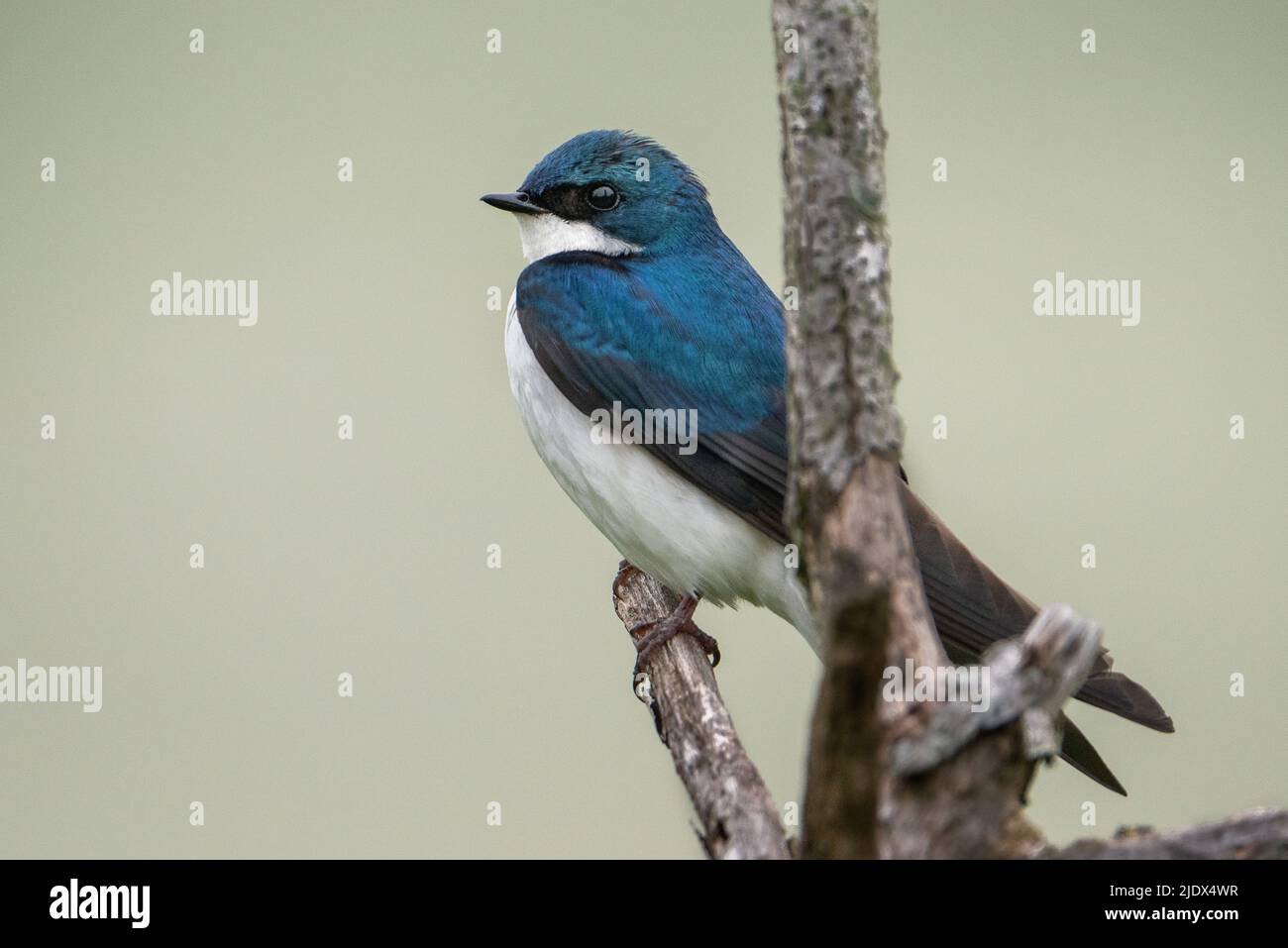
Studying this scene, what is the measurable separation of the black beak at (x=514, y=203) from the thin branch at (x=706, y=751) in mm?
1168

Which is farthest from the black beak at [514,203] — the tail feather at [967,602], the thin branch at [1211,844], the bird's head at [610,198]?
the thin branch at [1211,844]

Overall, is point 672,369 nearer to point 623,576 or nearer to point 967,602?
point 623,576

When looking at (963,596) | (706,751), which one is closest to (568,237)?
(963,596)

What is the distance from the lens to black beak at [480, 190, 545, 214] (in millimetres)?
3775

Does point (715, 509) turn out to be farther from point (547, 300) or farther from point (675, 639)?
point (547, 300)

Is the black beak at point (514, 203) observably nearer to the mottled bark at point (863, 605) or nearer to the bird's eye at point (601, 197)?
the bird's eye at point (601, 197)

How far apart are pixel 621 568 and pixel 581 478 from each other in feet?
1.88

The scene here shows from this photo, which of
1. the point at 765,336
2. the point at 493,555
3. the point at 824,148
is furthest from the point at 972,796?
the point at 493,555

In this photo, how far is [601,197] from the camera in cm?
376

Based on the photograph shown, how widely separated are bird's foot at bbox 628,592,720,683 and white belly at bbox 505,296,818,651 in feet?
0.23

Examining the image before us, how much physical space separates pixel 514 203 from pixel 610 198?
27cm

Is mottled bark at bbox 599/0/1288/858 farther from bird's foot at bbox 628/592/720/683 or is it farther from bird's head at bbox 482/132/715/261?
bird's head at bbox 482/132/715/261

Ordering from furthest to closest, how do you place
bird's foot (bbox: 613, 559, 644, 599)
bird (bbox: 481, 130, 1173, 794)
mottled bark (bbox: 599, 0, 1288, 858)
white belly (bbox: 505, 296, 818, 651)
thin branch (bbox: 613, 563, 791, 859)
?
bird's foot (bbox: 613, 559, 644, 599), white belly (bbox: 505, 296, 818, 651), bird (bbox: 481, 130, 1173, 794), thin branch (bbox: 613, 563, 791, 859), mottled bark (bbox: 599, 0, 1288, 858)

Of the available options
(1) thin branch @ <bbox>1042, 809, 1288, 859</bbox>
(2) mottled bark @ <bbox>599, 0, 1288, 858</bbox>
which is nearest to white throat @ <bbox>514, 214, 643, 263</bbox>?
(2) mottled bark @ <bbox>599, 0, 1288, 858</bbox>
